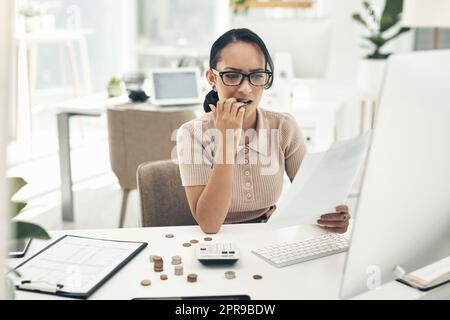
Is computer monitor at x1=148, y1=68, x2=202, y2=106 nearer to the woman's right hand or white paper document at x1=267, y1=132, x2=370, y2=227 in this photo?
the woman's right hand

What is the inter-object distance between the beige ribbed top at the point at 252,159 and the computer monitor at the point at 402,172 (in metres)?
0.58

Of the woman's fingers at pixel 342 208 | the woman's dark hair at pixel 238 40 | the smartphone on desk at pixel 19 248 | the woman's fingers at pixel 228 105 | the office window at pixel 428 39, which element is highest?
the office window at pixel 428 39

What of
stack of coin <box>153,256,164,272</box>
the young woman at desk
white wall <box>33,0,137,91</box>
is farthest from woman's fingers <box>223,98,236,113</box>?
white wall <box>33,0,137,91</box>

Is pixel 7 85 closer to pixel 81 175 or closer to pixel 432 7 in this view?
pixel 432 7

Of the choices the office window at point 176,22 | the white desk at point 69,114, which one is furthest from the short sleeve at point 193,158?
the office window at point 176,22

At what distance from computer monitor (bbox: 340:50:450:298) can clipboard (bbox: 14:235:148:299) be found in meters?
0.46

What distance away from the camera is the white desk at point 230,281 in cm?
102

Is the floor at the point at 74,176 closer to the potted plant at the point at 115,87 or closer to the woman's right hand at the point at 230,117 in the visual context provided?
the potted plant at the point at 115,87

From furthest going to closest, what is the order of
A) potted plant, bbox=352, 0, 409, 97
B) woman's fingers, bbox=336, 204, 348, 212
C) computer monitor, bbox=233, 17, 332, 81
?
potted plant, bbox=352, 0, 409, 97, computer monitor, bbox=233, 17, 332, 81, woman's fingers, bbox=336, 204, 348, 212

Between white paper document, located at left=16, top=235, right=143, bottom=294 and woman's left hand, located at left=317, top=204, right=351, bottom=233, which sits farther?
woman's left hand, located at left=317, top=204, right=351, bottom=233

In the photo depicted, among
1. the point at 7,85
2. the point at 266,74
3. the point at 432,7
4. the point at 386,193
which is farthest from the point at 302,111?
the point at 7,85

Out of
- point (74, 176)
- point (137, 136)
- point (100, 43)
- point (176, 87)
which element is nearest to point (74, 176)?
point (74, 176)

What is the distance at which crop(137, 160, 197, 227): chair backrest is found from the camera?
1.57 meters
